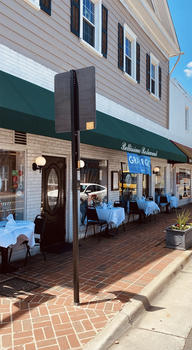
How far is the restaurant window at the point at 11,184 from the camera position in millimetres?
5574

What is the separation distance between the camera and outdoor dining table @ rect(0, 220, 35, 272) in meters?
4.67

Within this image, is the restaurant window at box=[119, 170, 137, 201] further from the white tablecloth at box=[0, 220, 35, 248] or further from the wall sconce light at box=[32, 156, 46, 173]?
the white tablecloth at box=[0, 220, 35, 248]

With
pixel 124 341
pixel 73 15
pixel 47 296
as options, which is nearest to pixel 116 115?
pixel 73 15

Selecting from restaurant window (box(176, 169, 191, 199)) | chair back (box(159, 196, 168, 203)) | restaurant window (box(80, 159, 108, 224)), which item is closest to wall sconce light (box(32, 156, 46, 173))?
restaurant window (box(80, 159, 108, 224))

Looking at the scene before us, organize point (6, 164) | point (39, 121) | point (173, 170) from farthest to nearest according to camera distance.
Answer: point (173, 170), point (6, 164), point (39, 121)

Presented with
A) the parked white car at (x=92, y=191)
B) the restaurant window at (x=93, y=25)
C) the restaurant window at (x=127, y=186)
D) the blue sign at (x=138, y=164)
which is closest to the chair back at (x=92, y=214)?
the parked white car at (x=92, y=191)

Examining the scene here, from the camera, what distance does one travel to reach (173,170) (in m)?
15.7

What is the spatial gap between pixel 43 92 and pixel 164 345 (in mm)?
4948

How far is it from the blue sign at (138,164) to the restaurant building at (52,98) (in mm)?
240

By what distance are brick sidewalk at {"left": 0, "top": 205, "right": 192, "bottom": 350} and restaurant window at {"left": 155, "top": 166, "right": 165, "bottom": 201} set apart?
6174 millimetres

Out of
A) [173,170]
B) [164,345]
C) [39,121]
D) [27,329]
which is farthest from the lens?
[173,170]

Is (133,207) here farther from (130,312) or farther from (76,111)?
(76,111)

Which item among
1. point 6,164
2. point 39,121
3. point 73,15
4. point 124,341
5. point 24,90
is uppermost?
point 73,15

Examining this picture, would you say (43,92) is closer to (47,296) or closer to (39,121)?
(39,121)
